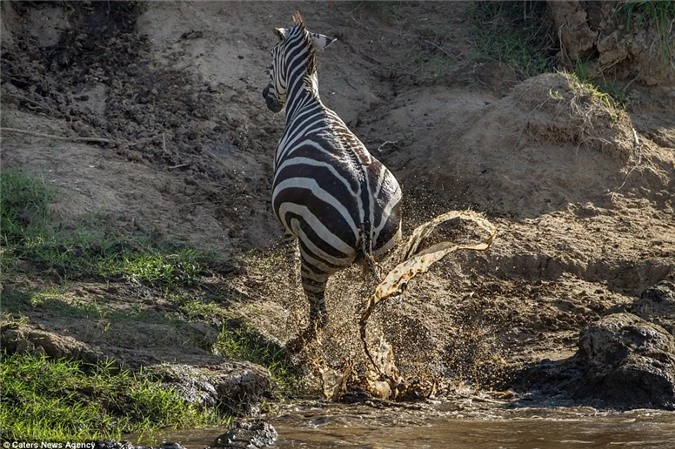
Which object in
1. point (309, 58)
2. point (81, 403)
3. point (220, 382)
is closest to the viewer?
point (81, 403)

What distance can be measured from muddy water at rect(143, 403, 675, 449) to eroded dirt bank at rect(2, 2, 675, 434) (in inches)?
13.3

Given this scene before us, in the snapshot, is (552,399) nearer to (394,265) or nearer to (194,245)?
(394,265)

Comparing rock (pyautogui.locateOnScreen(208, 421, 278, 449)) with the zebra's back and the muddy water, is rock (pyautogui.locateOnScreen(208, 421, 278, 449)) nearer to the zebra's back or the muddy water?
the muddy water

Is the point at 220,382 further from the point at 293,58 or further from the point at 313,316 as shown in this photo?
the point at 293,58

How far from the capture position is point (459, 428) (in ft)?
21.8

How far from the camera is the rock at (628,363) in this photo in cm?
704

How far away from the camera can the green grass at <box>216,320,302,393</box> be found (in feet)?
24.6

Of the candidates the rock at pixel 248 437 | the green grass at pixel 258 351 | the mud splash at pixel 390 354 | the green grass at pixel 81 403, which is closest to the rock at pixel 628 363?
the mud splash at pixel 390 354

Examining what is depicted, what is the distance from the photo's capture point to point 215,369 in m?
6.95

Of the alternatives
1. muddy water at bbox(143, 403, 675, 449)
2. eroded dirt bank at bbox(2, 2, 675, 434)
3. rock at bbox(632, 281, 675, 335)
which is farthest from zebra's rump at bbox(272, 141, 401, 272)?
rock at bbox(632, 281, 675, 335)

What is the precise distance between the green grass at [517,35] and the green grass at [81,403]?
6.43 m

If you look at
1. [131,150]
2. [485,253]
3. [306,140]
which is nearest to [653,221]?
[485,253]

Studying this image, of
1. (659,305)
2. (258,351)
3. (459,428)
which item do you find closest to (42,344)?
(258,351)

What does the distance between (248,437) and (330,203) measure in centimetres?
170
